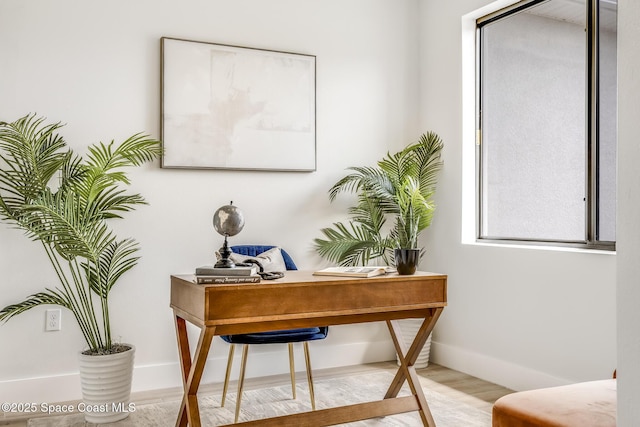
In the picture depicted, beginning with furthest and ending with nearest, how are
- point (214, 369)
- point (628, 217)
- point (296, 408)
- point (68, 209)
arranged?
point (214, 369), point (296, 408), point (68, 209), point (628, 217)

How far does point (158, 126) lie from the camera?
3.60 m

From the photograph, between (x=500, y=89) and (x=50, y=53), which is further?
(x=500, y=89)

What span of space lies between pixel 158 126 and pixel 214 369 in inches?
63.2

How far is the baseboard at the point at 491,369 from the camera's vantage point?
3385 mm

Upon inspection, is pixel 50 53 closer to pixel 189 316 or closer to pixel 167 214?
pixel 167 214

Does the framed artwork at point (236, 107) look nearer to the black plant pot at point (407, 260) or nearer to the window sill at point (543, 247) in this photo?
the window sill at point (543, 247)

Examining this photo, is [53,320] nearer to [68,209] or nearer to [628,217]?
[68,209]

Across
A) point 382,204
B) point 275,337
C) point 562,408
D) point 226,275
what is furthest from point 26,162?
point 562,408

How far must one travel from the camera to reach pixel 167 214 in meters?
3.62

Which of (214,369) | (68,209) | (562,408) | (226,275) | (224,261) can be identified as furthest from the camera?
(214,369)

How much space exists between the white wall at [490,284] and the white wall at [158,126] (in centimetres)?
34

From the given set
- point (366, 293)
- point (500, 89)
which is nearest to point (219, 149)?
point (366, 293)

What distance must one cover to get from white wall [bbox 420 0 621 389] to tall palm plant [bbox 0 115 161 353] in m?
2.17

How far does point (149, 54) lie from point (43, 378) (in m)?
2.04
